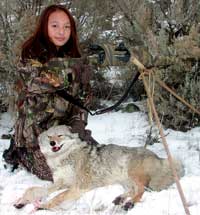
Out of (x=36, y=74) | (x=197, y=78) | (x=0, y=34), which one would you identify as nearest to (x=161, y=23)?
(x=197, y=78)

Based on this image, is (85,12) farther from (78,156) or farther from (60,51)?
(78,156)

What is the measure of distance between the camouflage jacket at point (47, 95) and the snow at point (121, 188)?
0.50m

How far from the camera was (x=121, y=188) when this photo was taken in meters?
4.07

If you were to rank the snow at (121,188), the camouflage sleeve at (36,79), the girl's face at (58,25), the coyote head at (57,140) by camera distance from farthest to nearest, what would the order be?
the girl's face at (58,25)
the camouflage sleeve at (36,79)
the coyote head at (57,140)
the snow at (121,188)

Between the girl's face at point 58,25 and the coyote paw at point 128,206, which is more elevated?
the girl's face at point 58,25

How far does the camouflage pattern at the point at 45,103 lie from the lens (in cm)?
425

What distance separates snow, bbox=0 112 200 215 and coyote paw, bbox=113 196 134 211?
0.15 ft

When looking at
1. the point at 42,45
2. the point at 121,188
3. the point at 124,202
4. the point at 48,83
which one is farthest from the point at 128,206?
the point at 42,45

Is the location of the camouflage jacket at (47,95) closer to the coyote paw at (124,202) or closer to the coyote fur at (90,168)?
the coyote fur at (90,168)

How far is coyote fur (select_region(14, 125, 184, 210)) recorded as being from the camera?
12.8ft

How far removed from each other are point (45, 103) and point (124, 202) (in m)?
1.34

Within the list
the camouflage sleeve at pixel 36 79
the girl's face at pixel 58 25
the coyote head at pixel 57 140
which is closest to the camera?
the coyote head at pixel 57 140

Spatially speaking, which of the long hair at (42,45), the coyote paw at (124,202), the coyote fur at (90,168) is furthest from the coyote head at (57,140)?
the long hair at (42,45)

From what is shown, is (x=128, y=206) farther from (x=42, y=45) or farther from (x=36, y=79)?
(x=42, y=45)
